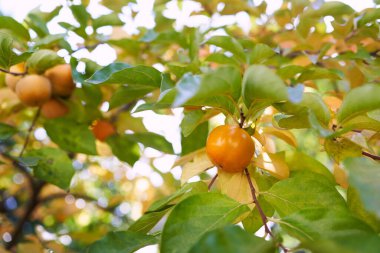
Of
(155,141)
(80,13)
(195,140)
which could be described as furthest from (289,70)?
(80,13)

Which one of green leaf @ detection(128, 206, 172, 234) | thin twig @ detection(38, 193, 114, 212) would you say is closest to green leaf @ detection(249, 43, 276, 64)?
green leaf @ detection(128, 206, 172, 234)

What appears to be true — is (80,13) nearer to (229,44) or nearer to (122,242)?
(229,44)

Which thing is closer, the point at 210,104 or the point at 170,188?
the point at 210,104

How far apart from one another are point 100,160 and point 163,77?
64.0 inches

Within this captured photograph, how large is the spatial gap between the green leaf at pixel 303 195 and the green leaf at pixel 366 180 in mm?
122

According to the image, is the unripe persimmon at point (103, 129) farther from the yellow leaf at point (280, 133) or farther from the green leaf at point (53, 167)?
the yellow leaf at point (280, 133)

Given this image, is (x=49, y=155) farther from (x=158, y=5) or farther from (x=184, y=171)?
(x=158, y=5)

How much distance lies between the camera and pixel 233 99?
2.31 feet

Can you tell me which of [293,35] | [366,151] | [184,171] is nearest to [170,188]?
[293,35]

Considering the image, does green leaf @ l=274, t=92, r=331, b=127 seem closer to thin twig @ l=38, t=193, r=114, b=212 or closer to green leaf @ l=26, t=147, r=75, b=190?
green leaf @ l=26, t=147, r=75, b=190

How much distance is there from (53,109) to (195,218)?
28.9 inches

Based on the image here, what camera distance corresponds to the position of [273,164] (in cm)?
79

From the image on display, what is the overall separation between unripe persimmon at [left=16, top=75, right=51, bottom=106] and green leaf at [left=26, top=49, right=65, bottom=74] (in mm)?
32

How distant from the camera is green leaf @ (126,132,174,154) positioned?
1193 millimetres
